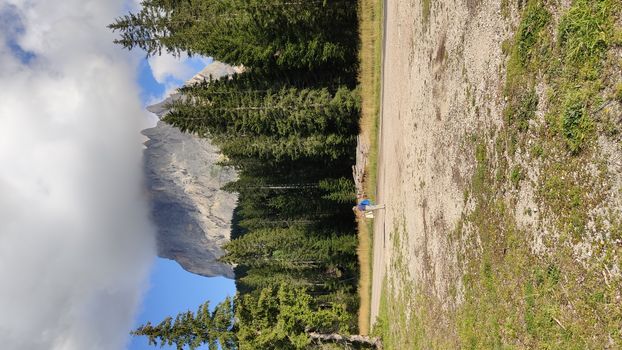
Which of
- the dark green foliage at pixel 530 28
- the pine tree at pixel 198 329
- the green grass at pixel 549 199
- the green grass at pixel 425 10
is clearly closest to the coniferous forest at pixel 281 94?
the pine tree at pixel 198 329

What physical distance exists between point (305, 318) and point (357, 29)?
69.6ft

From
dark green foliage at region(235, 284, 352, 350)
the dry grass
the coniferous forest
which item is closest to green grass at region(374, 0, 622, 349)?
dark green foliage at region(235, 284, 352, 350)

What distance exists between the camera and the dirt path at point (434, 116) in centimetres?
1309

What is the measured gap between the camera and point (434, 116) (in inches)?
686

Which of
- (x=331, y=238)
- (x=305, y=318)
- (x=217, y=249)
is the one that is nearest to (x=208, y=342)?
(x=305, y=318)

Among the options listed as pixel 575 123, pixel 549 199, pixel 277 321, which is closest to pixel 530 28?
pixel 575 123

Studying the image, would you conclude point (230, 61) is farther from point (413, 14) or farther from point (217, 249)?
point (217, 249)

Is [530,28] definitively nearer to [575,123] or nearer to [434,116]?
[575,123]

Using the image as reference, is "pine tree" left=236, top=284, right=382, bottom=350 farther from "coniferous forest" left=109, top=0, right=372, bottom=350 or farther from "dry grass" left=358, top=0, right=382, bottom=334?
"dry grass" left=358, top=0, right=382, bottom=334

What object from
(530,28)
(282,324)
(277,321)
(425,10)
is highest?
(425,10)

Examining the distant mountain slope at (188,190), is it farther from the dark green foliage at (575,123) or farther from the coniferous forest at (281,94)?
the dark green foliage at (575,123)

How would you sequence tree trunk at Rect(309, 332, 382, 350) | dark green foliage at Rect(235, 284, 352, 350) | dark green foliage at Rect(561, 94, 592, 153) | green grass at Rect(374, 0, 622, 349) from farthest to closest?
1. tree trunk at Rect(309, 332, 382, 350)
2. dark green foliage at Rect(235, 284, 352, 350)
3. dark green foliage at Rect(561, 94, 592, 153)
4. green grass at Rect(374, 0, 622, 349)

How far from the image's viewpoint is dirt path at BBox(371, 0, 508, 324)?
13.1m

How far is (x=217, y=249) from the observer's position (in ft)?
416
